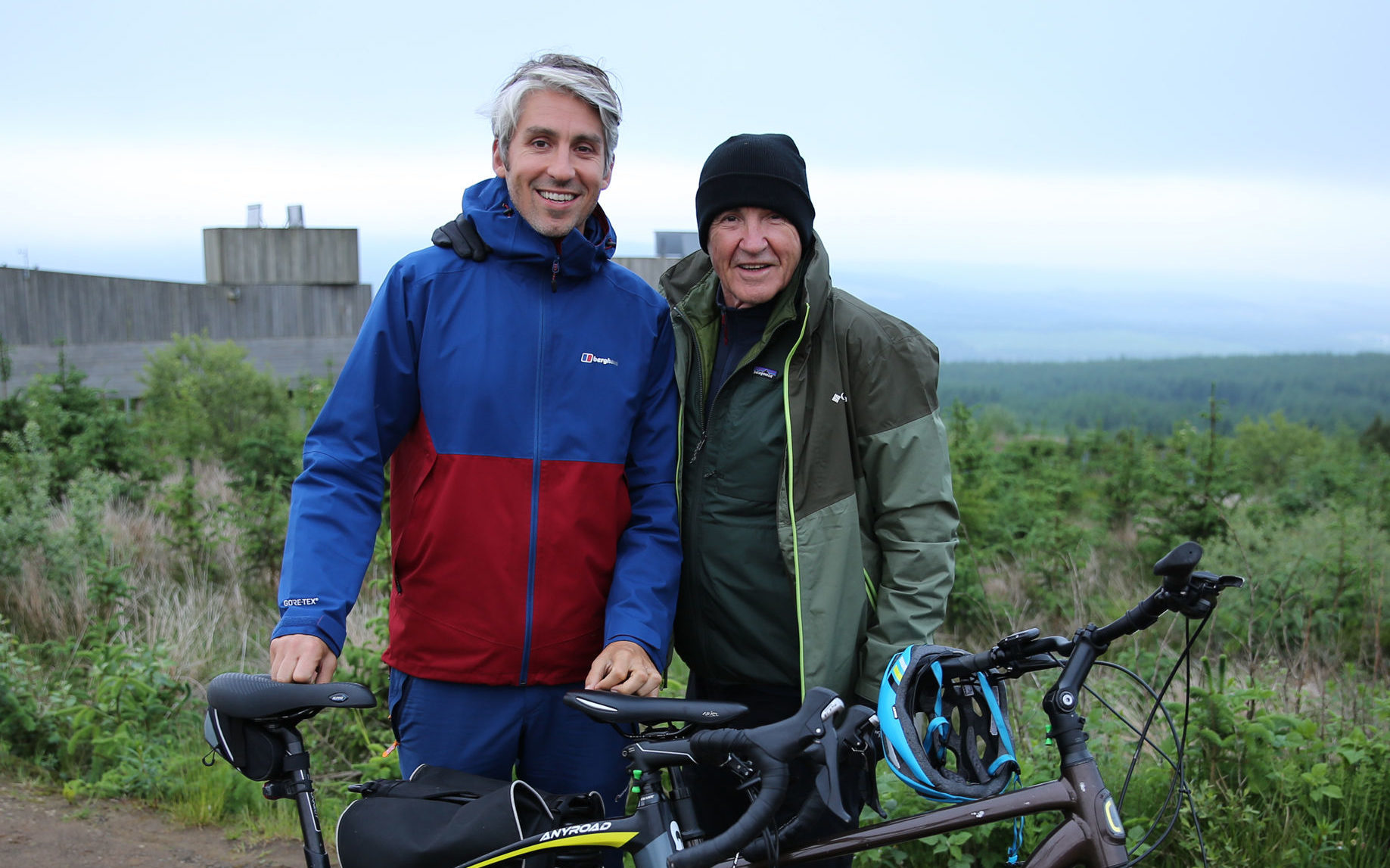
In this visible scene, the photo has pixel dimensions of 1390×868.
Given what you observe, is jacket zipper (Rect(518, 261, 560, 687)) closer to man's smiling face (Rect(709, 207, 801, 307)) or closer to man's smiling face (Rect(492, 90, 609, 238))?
man's smiling face (Rect(492, 90, 609, 238))

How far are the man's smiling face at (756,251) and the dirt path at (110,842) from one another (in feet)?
9.98

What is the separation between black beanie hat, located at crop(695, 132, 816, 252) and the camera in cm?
259

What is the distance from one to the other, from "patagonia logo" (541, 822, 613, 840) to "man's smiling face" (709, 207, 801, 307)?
1258 mm

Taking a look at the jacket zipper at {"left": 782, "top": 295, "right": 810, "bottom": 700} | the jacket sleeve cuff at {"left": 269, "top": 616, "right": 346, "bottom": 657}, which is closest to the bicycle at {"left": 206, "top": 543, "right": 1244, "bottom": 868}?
the jacket sleeve cuff at {"left": 269, "top": 616, "right": 346, "bottom": 657}

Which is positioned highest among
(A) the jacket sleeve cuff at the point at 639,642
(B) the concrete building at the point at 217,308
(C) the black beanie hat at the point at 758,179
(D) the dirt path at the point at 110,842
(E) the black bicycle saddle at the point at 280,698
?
(B) the concrete building at the point at 217,308

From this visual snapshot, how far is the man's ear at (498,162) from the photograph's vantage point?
107 inches

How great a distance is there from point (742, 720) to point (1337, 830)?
2124mm

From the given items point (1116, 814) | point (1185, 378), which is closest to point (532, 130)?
point (1116, 814)

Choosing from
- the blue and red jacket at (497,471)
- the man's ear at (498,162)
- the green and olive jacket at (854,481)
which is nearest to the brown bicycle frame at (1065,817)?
the green and olive jacket at (854,481)

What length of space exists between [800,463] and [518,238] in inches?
35.0

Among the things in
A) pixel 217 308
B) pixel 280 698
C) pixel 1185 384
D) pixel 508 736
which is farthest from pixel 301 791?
pixel 1185 384

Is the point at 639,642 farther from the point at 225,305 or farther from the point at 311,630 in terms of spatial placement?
the point at 225,305

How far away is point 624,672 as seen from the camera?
2457 millimetres

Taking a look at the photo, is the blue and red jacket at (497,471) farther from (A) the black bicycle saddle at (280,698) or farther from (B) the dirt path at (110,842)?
(B) the dirt path at (110,842)
